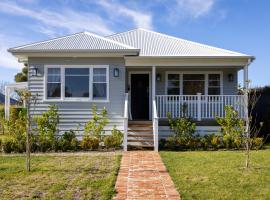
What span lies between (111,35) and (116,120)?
6.17 metres

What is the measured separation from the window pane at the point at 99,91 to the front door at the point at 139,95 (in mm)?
2860

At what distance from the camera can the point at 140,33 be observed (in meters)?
19.4

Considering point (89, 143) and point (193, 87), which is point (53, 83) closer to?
point (89, 143)

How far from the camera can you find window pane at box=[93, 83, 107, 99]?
14031 millimetres

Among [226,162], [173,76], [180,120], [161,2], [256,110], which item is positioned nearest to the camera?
[226,162]

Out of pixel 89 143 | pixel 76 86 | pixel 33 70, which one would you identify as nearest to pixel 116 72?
pixel 76 86

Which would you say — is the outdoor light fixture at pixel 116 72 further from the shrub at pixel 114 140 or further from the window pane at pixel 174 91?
the window pane at pixel 174 91

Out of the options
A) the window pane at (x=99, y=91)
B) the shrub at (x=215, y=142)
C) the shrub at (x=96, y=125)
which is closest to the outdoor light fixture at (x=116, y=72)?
the window pane at (x=99, y=91)

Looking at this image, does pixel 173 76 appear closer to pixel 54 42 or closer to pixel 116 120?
pixel 116 120

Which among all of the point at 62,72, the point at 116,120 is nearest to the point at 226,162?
the point at 116,120

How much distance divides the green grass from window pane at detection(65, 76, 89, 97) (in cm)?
474

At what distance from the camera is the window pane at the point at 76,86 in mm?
14000

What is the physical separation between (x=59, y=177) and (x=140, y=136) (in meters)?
6.03

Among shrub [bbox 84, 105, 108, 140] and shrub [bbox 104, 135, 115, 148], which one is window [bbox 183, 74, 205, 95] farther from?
shrub [bbox 104, 135, 115, 148]
